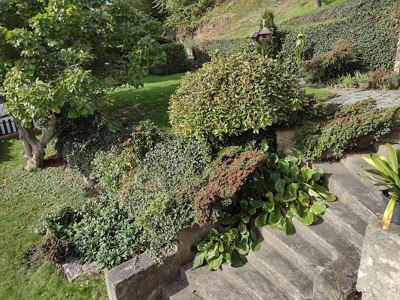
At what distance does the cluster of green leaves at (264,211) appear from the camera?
4652 mm

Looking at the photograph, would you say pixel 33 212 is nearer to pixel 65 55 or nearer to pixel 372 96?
pixel 65 55

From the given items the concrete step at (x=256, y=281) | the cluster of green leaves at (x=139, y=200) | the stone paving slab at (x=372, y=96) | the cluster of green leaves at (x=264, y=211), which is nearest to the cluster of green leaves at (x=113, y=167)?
the cluster of green leaves at (x=139, y=200)

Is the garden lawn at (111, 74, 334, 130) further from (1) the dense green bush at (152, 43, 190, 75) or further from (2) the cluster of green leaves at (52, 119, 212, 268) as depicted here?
(1) the dense green bush at (152, 43, 190, 75)

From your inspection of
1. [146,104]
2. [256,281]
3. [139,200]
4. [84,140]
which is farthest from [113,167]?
[146,104]

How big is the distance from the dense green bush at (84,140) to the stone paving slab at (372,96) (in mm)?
4651

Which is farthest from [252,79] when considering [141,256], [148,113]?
[148,113]

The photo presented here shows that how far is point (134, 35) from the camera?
7840 mm

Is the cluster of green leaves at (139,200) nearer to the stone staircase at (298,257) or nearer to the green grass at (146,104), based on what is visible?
the stone staircase at (298,257)

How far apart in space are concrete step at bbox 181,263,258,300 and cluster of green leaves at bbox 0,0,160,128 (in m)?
3.43

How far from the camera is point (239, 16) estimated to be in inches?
1030

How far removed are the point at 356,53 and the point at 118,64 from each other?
7.64 metres

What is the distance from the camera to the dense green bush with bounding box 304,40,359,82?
10.7 meters

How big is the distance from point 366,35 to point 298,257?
31.2 feet

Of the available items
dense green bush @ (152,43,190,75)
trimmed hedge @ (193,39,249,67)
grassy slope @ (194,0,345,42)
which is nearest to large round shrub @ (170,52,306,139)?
trimmed hedge @ (193,39,249,67)
